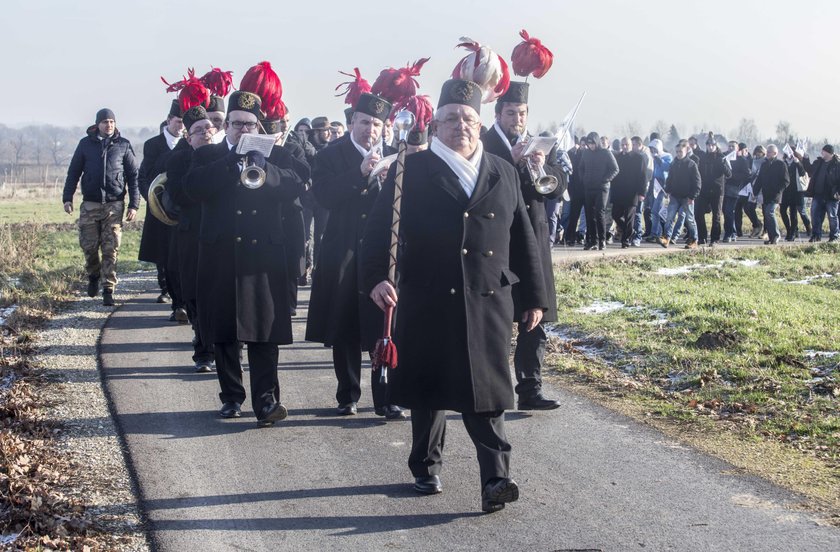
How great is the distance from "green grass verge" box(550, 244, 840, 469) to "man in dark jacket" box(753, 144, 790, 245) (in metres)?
6.24

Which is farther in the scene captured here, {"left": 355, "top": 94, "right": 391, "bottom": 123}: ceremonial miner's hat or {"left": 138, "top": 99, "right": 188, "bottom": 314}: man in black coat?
{"left": 138, "top": 99, "right": 188, "bottom": 314}: man in black coat

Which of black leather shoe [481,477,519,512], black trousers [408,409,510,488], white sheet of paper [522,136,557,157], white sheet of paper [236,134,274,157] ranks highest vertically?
white sheet of paper [522,136,557,157]

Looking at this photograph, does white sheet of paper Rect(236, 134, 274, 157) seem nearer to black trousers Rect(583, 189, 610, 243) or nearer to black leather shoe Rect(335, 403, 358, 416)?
black leather shoe Rect(335, 403, 358, 416)

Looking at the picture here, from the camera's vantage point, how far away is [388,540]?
16.4ft

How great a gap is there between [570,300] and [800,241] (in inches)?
450

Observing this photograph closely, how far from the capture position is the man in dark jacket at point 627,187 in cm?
1942

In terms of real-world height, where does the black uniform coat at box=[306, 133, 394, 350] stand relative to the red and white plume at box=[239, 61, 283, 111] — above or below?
below

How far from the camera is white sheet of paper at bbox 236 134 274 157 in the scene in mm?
6887

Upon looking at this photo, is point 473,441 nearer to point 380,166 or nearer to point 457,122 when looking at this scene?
point 457,122

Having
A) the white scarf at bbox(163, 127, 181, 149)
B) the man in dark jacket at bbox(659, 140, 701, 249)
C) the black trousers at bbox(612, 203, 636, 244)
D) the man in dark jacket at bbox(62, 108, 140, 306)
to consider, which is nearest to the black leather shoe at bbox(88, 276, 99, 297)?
the man in dark jacket at bbox(62, 108, 140, 306)

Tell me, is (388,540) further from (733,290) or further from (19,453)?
(733,290)

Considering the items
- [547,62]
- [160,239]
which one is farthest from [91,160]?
[547,62]

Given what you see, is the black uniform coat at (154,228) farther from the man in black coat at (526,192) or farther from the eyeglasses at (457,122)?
the eyeglasses at (457,122)

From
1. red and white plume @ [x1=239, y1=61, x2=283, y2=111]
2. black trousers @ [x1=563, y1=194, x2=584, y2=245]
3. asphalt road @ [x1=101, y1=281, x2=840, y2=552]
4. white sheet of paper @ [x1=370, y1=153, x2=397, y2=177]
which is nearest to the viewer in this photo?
A: asphalt road @ [x1=101, y1=281, x2=840, y2=552]
